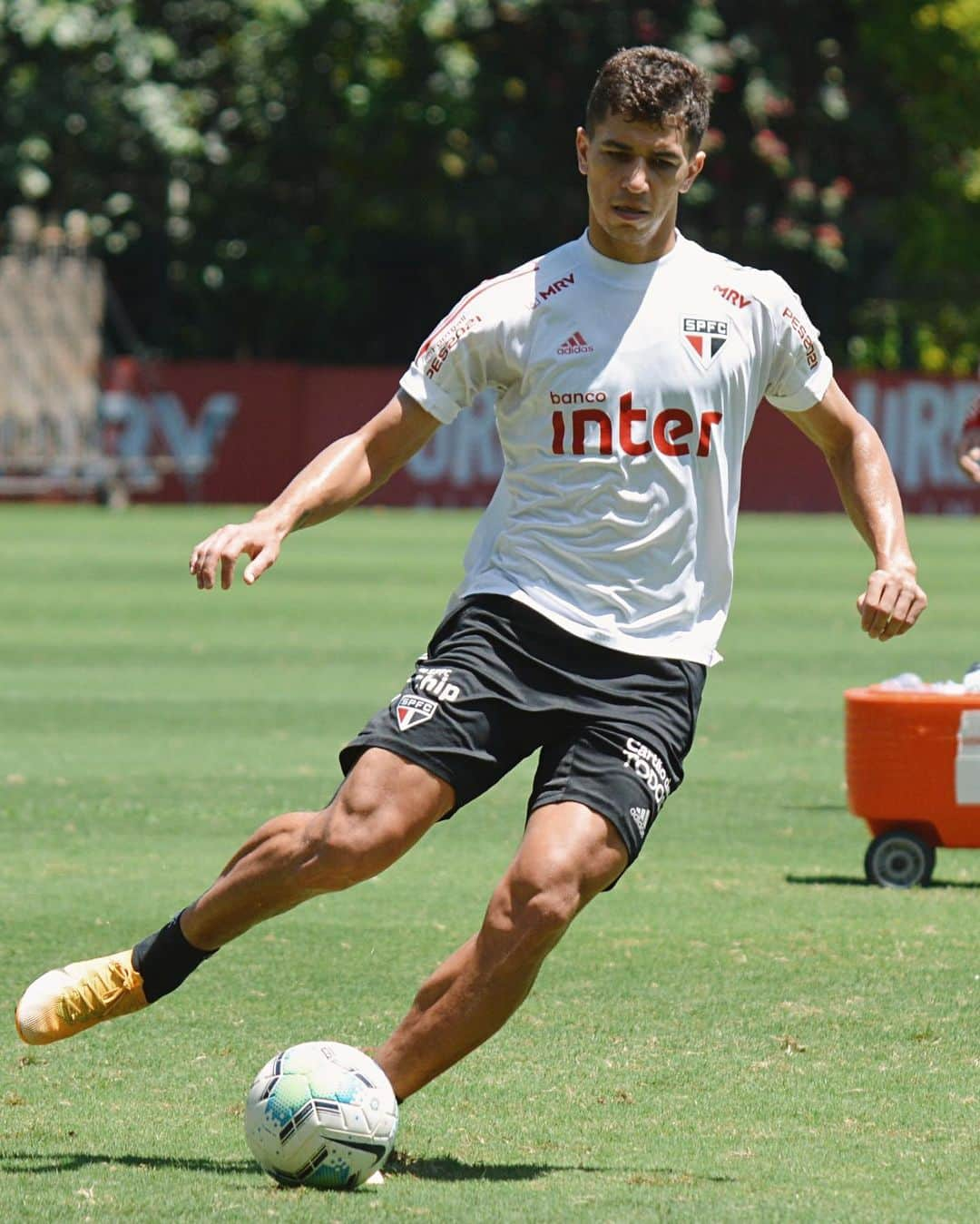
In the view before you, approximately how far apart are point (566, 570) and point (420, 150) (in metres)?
35.7

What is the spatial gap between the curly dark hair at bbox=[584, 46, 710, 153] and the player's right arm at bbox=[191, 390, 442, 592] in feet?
2.60

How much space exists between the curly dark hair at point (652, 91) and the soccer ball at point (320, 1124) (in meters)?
2.20

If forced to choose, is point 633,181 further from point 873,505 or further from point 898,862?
point 898,862

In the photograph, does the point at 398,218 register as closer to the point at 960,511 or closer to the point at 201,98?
the point at 201,98

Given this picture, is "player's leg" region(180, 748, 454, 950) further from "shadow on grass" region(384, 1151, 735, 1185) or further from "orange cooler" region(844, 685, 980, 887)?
"orange cooler" region(844, 685, 980, 887)

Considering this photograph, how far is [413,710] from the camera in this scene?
5.36 meters

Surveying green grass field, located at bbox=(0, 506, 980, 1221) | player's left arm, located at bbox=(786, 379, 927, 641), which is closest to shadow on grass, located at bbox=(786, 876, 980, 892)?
green grass field, located at bbox=(0, 506, 980, 1221)

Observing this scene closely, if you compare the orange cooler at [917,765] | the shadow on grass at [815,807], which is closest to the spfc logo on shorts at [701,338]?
the orange cooler at [917,765]

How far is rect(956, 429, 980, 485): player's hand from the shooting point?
365 inches

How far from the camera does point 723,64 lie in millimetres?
40812

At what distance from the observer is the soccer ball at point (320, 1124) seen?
5070mm

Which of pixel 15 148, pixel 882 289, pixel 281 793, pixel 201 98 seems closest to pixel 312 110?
pixel 201 98

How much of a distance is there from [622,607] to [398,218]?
1428 inches

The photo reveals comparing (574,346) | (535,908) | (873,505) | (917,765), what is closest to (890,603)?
(873,505)
